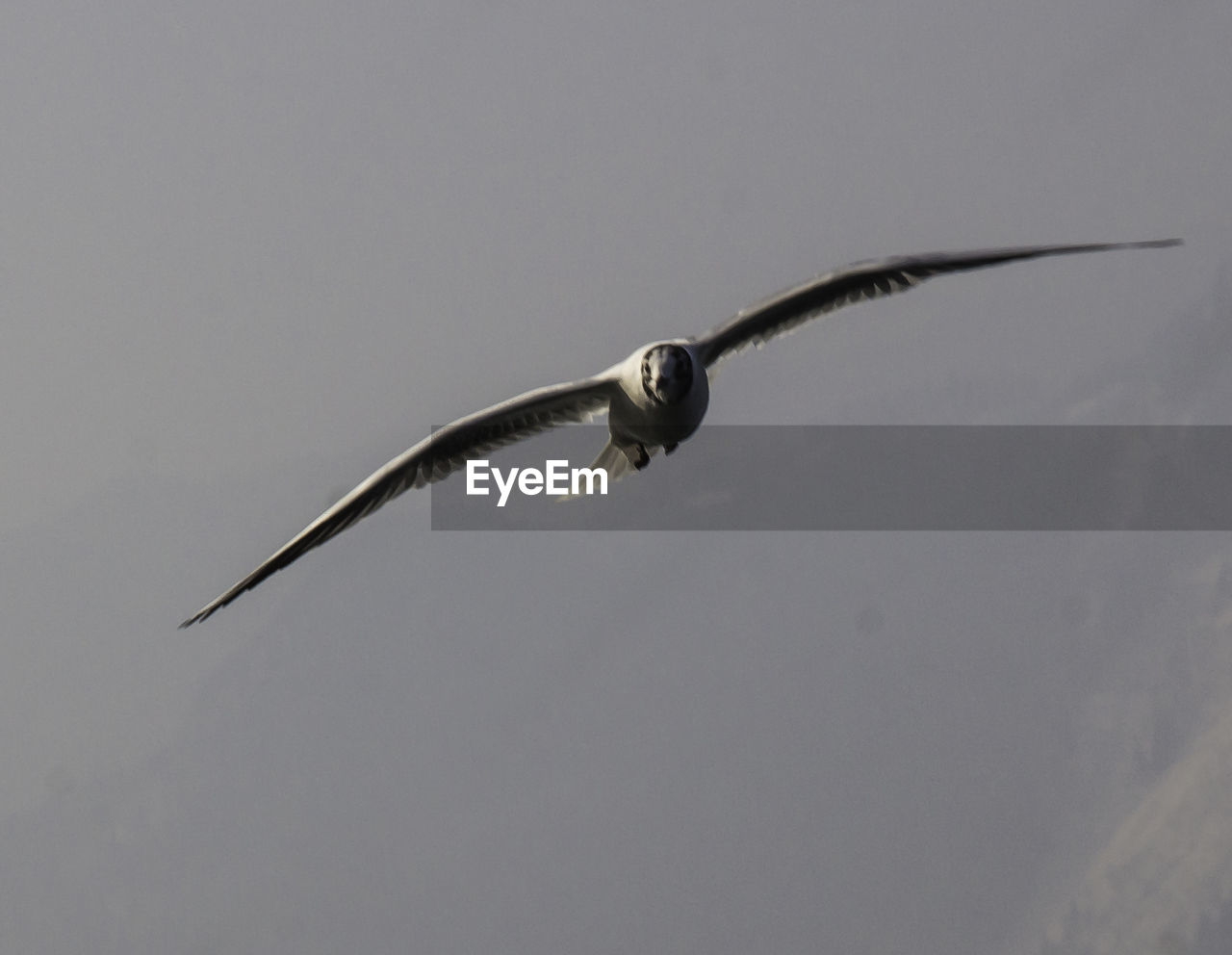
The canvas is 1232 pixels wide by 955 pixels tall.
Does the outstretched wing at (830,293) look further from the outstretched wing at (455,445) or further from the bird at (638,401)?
the outstretched wing at (455,445)

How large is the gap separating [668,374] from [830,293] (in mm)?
4077

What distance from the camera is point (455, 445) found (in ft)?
78.3

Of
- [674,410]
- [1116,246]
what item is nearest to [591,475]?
[674,410]

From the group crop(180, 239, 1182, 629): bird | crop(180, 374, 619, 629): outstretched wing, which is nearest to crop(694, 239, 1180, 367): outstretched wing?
crop(180, 239, 1182, 629): bird

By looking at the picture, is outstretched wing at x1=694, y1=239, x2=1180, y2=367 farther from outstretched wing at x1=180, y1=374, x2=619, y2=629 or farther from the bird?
outstretched wing at x1=180, y1=374, x2=619, y2=629

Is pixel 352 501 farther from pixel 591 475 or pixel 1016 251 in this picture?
pixel 1016 251

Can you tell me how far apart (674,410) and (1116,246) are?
7242 mm

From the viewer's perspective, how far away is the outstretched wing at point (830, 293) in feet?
74.3

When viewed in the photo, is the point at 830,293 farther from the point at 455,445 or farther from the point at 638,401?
the point at 455,445

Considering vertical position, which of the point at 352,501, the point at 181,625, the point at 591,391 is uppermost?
the point at 591,391

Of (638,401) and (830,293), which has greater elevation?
(830,293)

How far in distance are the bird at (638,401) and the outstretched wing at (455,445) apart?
2 centimetres

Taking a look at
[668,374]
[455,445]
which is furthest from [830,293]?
[455,445]

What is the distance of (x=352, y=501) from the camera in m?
23.1
